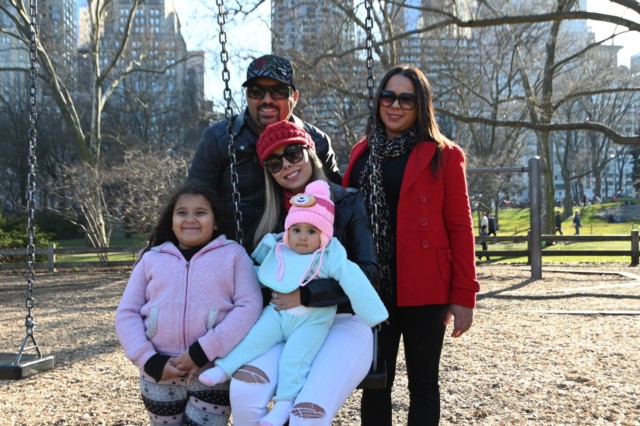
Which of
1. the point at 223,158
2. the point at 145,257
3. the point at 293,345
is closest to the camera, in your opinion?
the point at 293,345

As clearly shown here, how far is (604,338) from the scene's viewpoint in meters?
6.16

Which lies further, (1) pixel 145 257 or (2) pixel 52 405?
(2) pixel 52 405

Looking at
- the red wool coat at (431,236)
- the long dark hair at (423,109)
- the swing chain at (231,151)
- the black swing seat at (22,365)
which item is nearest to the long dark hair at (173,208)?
the swing chain at (231,151)

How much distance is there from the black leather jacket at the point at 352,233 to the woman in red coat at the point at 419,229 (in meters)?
0.08

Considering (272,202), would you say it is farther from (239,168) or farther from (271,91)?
(271,91)

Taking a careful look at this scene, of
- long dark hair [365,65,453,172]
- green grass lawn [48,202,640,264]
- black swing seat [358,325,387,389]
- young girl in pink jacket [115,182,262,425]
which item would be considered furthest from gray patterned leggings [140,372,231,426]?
green grass lawn [48,202,640,264]

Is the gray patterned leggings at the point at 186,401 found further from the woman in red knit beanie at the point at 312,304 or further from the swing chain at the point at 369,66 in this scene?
the swing chain at the point at 369,66

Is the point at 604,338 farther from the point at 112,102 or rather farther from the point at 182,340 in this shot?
the point at 112,102

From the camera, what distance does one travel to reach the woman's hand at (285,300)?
2.23 m

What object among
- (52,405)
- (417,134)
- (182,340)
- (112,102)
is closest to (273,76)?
(417,134)

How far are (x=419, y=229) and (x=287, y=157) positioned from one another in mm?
638

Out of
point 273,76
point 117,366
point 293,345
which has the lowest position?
point 117,366

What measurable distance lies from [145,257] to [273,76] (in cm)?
99

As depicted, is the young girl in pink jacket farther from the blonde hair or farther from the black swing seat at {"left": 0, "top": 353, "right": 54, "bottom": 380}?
the black swing seat at {"left": 0, "top": 353, "right": 54, "bottom": 380}
